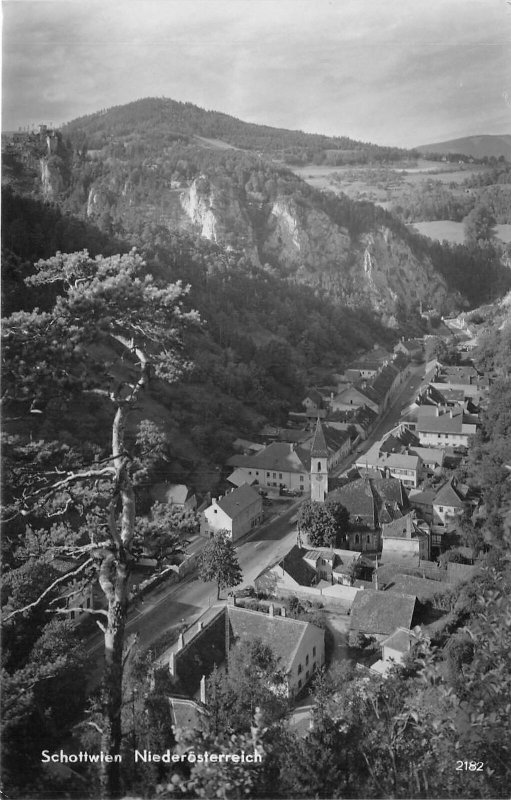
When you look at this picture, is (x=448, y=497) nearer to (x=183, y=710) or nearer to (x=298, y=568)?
(x=298, y=568)

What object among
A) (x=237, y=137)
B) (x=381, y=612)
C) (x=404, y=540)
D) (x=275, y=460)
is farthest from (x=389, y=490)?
(x=237, y=137)

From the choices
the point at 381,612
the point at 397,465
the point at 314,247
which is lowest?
the point at 381,612

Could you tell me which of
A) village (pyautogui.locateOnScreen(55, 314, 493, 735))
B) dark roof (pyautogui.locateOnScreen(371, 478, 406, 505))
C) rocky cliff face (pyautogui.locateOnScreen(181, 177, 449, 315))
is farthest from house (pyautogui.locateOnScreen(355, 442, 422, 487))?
rocky cliff face (pyautogui.locateOnScreen(181, 177, 449, 315))

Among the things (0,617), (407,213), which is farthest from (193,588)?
(407,213)

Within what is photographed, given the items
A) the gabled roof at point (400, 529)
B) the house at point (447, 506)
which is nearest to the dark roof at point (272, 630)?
the gabled roof at point (400, 529)

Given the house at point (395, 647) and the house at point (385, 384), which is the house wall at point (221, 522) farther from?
the house at point (385, 384)

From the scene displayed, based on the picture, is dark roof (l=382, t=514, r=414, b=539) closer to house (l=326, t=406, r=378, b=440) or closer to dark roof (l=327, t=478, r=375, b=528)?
dark roof (l=327, t=478, r=375, b=528)

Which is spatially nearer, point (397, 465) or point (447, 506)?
point (447, 506)

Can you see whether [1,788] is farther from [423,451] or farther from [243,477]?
A: [423,451]
